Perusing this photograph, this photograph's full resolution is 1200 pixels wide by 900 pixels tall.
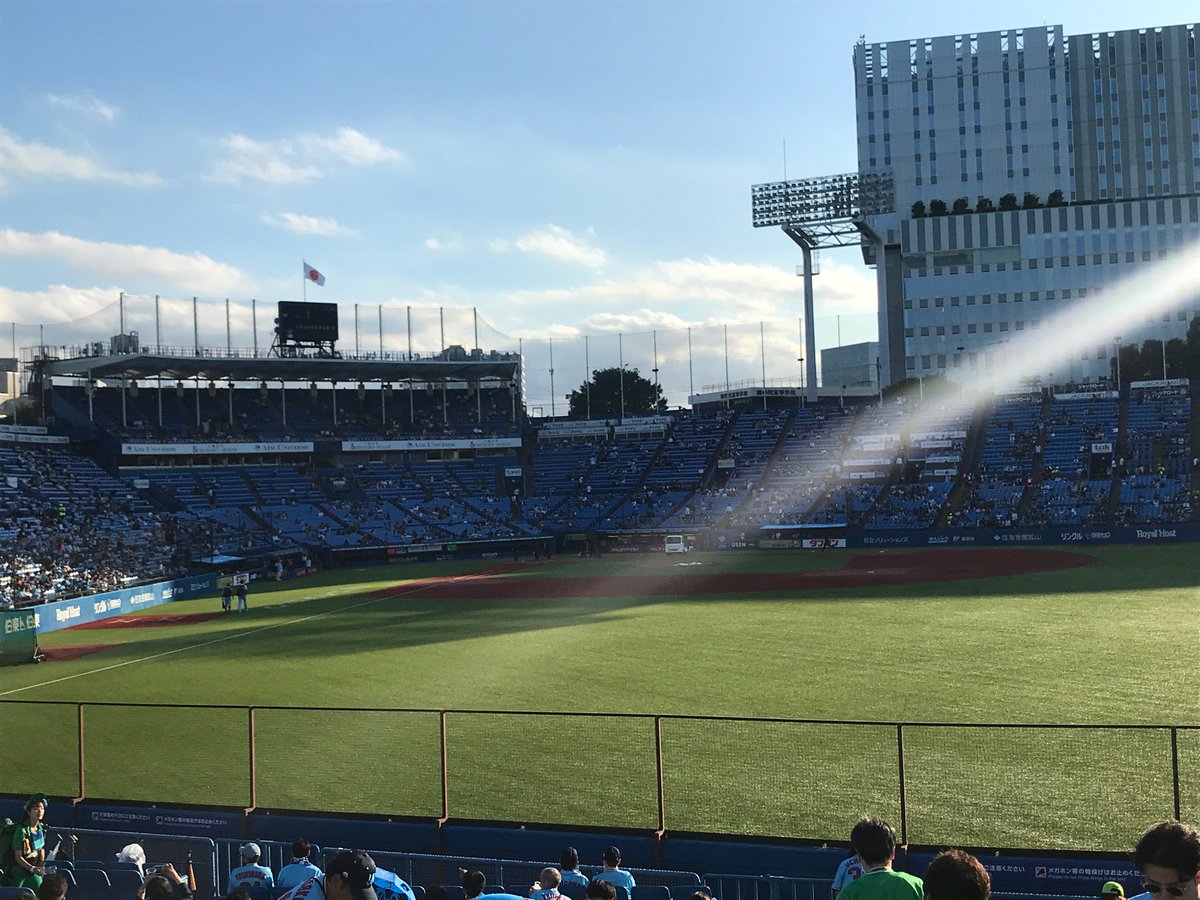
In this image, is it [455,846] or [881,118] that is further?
[881,118]

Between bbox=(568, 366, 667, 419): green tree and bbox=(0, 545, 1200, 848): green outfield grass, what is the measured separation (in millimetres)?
84034

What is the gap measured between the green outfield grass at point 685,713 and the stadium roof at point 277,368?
40536mm

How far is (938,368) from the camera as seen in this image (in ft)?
331

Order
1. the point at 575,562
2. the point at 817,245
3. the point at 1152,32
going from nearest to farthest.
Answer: the point at 575,562 < the point at 817,245 < the point at 1152,32

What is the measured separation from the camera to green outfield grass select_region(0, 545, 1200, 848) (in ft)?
44.9

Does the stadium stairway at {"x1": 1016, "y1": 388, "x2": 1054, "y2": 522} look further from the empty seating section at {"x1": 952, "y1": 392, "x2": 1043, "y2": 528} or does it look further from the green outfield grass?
→ the green outfield grass

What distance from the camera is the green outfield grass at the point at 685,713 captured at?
1367 cm

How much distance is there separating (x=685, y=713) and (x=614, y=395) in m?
102

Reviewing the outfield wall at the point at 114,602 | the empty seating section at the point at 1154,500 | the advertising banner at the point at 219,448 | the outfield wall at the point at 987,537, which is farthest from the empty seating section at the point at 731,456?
the outfield wall at the point at 114,602

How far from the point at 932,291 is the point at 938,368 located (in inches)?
300

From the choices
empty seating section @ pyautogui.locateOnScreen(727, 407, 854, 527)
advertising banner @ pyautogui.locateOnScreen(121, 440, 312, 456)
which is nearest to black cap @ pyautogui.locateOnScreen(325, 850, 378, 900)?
empty seating section @ pyautogui.locateOnScreen(727, 407, 854, 527)

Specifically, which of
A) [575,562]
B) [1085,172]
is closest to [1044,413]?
[575,562]

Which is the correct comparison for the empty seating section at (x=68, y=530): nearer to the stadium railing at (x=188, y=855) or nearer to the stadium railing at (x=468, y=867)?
the stadium railing at (x=188, y=855)

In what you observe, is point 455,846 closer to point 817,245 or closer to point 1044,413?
point 1044,413
